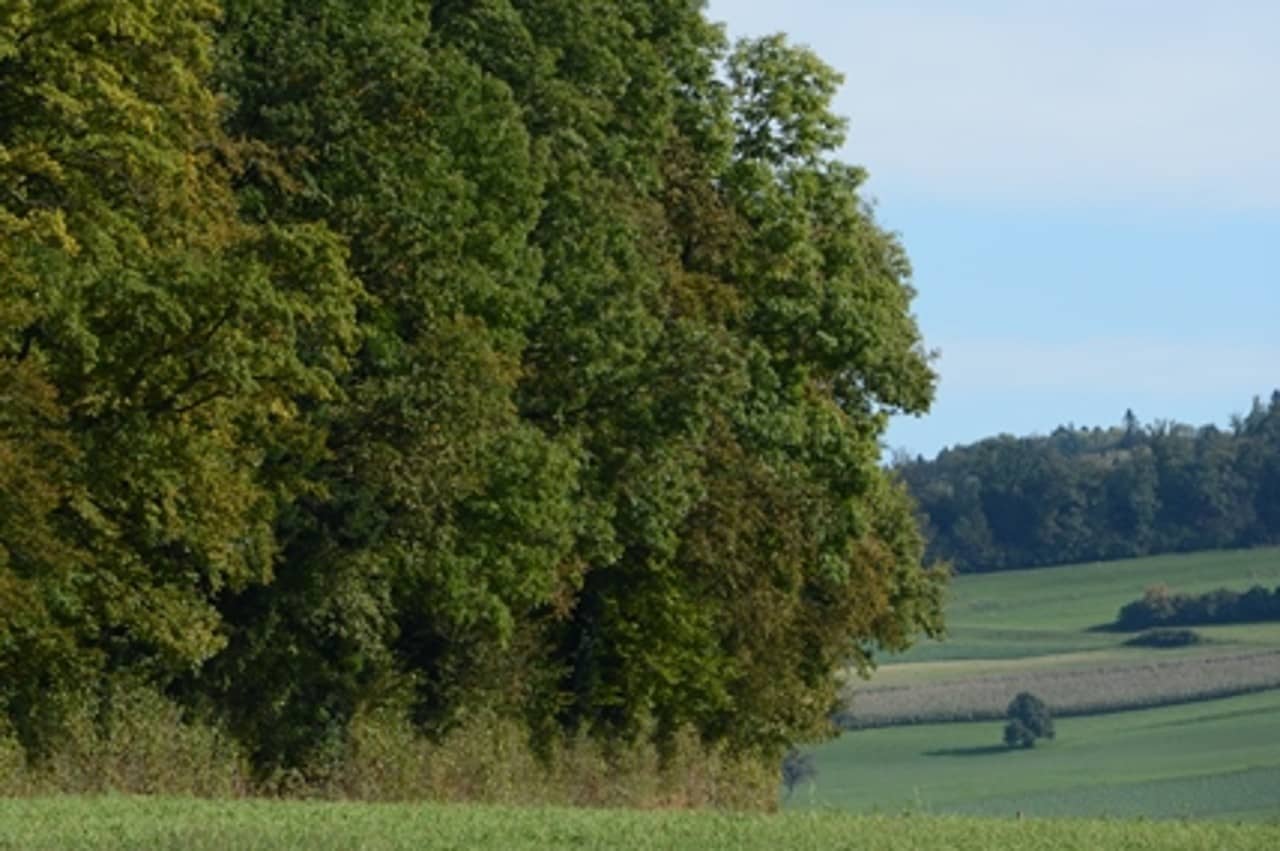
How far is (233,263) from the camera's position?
41.8 m

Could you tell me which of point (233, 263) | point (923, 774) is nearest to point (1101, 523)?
point (923, 774)

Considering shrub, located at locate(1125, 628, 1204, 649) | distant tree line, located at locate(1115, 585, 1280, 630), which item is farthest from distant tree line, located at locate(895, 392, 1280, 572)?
shrub, located at locate(1125, 628, 1204, 649)

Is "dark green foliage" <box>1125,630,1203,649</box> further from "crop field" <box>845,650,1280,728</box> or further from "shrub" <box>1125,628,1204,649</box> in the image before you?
"crop field" <box>845,650,1280,728</box>

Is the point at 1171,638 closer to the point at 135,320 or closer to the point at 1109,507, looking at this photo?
the point at 1109,507

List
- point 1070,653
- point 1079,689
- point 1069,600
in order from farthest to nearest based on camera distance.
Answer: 1. point 1069,600
2. point 1070,653
3. point 1079,689

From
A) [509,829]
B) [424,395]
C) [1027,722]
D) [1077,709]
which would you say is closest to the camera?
[509,829]

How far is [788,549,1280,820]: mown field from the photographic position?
375ft

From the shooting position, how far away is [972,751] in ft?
444

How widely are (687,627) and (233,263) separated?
19.5 m

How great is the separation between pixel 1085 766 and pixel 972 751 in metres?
10.2

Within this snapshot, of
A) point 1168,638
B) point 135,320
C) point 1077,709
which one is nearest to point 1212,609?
point 1168,638

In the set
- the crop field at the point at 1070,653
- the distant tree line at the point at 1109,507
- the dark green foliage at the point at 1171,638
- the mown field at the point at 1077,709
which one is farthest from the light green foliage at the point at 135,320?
the distant tree line at the point at 1109,507

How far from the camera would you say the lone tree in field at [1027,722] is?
446 ft

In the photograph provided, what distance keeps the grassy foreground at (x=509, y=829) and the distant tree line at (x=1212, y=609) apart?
11781 centimetres
